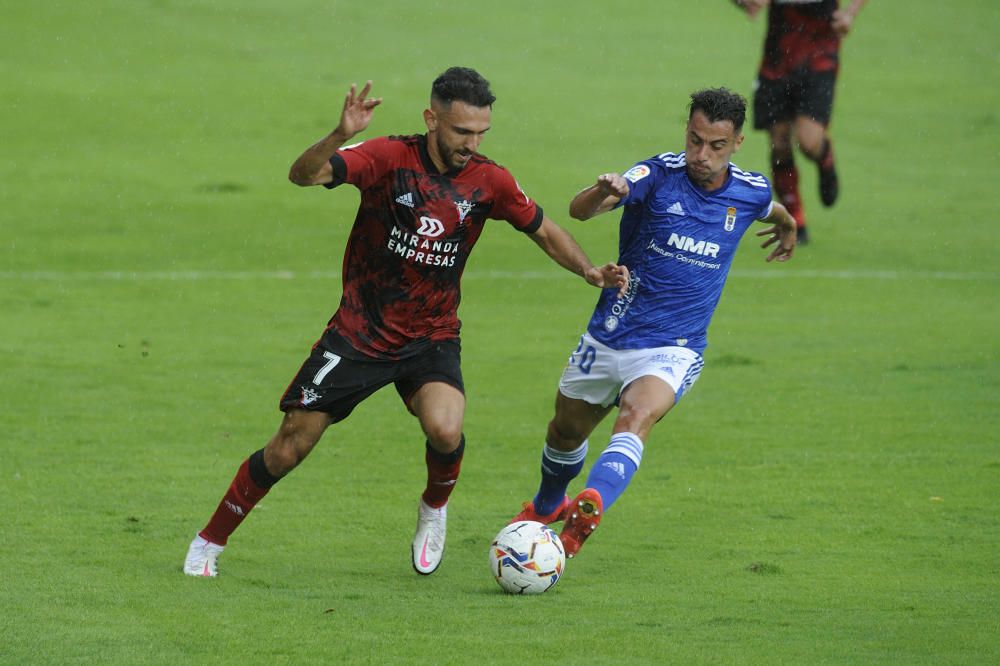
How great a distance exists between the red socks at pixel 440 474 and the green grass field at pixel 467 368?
31 cm

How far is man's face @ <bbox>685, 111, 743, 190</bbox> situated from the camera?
721 centimetres

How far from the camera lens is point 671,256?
746 cm

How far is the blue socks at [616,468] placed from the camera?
6590mm

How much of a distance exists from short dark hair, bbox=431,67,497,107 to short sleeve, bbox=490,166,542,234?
366 mm

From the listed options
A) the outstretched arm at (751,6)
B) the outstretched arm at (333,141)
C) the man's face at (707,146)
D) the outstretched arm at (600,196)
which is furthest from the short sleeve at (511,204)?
the outstretched arm at (751,6)

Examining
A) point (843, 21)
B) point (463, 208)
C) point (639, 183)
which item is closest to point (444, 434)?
point (463, 208)

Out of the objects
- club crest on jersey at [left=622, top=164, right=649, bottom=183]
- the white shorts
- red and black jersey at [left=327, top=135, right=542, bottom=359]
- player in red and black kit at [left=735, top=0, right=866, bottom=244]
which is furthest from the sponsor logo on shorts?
player in red and black kit at [left=735, top=0, right=866, bottom=244]

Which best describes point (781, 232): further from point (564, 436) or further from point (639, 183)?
point (564, 436)

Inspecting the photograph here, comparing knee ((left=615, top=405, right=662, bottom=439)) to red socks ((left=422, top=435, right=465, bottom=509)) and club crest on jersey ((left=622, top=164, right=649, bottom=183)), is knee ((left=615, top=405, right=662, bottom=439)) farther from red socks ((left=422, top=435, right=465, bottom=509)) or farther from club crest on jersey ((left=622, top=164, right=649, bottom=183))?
club crest on jersey ((left=622, top=164, right=649, bottom=183))

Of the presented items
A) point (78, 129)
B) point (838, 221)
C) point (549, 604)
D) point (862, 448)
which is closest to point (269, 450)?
point (549, 604)

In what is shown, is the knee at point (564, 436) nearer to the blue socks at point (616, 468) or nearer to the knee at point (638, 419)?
the knee at point (638, 419)

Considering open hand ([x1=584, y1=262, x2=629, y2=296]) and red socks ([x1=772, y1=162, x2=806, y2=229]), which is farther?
red socks ([x1=772, y1=162, x2=806, y2=229])

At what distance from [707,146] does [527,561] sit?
214 centimetres

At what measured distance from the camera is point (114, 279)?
14797 mm
